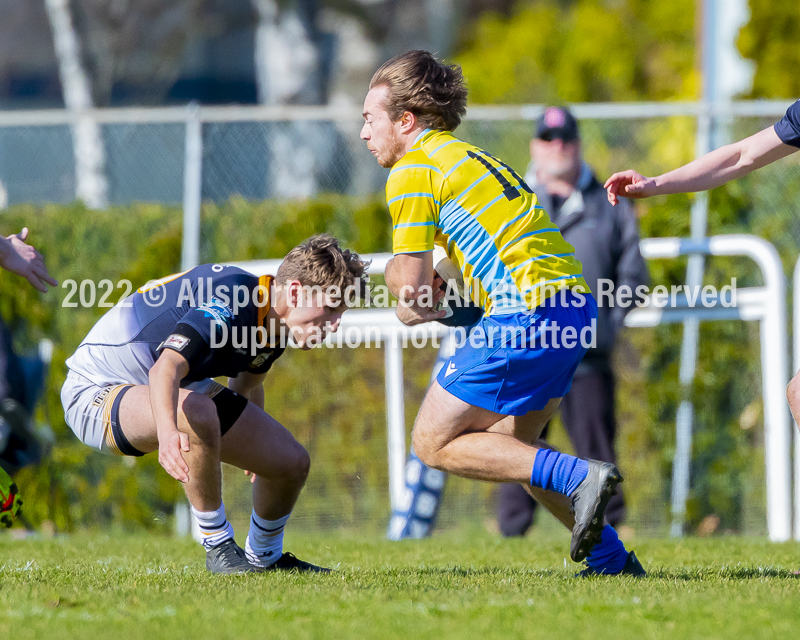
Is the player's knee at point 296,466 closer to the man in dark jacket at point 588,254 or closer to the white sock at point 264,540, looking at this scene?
the white sock at point 264,540

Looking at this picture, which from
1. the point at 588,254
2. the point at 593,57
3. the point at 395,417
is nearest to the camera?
the point at 588,254

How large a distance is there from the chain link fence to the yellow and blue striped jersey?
336cm

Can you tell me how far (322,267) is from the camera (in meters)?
3.95

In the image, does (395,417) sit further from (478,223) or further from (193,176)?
(478,223)

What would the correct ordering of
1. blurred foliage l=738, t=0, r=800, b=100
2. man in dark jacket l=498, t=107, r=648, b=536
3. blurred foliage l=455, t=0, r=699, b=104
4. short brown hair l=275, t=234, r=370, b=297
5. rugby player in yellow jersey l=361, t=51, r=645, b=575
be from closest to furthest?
rugby player in yellow jersey l=361, t=51, r=645, b=575
short brown hair l=275, t=234, r=370, b=297
man in dark jacket l=498, t=107, r=648, b=536
blurred foliage l=738, t=0, r=800, b=100
blurred foliage l=455, t=0, r=699, b=104

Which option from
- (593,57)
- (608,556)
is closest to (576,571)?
(608,556)

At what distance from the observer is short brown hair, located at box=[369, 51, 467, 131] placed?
12.6ft

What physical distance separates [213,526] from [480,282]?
150 cm

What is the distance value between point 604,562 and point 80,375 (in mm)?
2362

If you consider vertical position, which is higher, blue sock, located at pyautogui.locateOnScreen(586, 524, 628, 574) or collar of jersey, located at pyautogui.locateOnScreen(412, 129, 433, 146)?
collar of jersey, located at pyautogui.locateOnScreen(412, 129, 433, 146)

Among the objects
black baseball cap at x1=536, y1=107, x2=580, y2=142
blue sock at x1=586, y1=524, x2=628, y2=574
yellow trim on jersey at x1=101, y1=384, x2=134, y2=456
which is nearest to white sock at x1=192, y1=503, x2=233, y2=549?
yellow trim on jersey at x1=101, y1=384, x2=134, y2=456

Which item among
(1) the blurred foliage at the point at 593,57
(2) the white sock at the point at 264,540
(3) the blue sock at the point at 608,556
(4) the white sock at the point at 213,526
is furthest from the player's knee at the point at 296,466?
(1) the blurred foliage at the point at 593,57

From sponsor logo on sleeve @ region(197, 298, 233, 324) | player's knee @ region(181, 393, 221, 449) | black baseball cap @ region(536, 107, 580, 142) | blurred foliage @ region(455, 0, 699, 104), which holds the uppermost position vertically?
blurred foliage @ region(455, 0, 699, 104)

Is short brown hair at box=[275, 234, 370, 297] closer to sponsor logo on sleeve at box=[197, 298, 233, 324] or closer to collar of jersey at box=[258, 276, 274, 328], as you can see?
collar of jersey at box=[258, 276, 274, 328]
